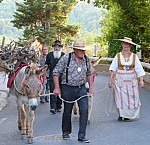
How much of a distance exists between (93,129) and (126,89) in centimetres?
159

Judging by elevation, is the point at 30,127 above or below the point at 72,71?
below

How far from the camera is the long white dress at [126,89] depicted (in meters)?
11.7

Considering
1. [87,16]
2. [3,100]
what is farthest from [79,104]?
[87,16]

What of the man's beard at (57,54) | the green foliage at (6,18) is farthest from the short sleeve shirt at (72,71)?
the green foliage at (6,18)

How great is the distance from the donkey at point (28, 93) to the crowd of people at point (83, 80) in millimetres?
346

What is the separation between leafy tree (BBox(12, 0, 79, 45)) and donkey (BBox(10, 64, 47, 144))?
29.5 m

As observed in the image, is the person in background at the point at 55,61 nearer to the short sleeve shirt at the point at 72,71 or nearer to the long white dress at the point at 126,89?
the long white dress at the point at 126,89

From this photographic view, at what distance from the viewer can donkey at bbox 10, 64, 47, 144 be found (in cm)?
911

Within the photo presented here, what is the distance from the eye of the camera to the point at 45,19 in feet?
136

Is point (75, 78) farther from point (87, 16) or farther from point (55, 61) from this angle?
point (87, 16)

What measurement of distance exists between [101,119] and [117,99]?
619mm

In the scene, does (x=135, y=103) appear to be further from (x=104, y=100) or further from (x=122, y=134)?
(x=104, y=100)

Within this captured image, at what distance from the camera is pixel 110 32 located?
30.6 meters

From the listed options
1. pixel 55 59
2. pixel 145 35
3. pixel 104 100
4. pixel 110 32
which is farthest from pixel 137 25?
pixel 55 59
